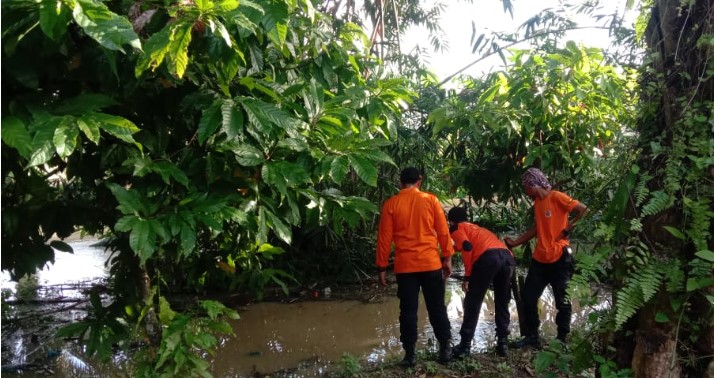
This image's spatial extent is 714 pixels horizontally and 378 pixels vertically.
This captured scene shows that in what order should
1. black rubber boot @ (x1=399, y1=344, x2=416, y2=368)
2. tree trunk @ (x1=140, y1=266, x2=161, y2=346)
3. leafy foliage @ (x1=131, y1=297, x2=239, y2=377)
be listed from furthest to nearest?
black rubber boot @ (x1=399, y1=344, x2=416, y2=368) < tree trunk @ (x1=140, y1=266, x2=161, y2=346) < leafy foliage @ (x1=131, y1=297, x2=239, y2=377)

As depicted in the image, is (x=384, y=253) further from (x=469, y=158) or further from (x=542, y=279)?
(x=469, y=158)

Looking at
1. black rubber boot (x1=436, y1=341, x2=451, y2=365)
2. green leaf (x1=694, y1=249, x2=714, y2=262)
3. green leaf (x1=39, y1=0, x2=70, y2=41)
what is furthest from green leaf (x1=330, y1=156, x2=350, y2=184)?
black rubber boot (x1=436, y1=341, x2=451, y2=365)

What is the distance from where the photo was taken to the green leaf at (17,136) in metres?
1.77

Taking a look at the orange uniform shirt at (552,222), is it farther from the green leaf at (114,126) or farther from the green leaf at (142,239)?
the green leaf at (114,126)

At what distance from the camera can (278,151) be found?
9.03 ft

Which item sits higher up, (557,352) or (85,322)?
(85,322)

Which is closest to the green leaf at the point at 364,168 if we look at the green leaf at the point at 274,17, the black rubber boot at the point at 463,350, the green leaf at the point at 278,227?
the green leaf at the point at 278,227

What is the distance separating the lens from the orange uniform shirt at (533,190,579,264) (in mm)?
4229

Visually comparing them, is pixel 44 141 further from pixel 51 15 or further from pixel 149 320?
pixel 149 320

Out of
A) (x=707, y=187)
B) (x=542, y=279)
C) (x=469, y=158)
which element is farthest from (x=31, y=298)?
(x=707, y=187)

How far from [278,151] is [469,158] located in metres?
3.48

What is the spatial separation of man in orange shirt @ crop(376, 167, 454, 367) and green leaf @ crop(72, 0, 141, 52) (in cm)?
279

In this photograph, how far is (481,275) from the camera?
4.31 meters

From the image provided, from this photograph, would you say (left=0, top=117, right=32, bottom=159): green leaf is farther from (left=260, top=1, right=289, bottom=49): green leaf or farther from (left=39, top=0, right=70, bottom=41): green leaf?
(left=260, top=1, right=289, bottom=49): green leaf
